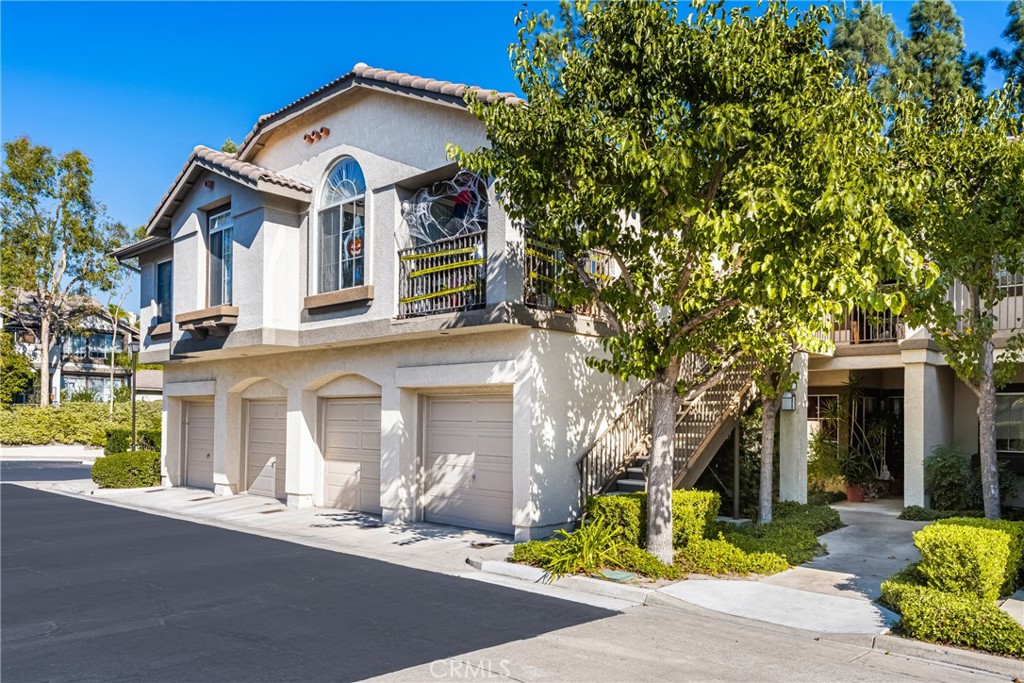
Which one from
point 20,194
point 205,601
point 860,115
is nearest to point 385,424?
point 205,601

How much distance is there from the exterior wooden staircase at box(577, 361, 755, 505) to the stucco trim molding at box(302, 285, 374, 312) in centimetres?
505

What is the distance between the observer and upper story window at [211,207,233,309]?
1828 cm

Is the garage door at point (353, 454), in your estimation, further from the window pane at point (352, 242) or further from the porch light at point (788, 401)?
the porch light at point (788, 401)

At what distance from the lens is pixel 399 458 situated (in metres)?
14.5

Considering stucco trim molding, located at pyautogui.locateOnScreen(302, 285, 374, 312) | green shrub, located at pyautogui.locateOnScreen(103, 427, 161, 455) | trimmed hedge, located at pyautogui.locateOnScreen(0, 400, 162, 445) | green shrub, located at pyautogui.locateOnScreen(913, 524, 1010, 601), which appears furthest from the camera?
trimmed hedge, located at pyautogui.locateOnScreen(0, 400, 162, 445)

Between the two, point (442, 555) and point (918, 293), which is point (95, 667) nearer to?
point (442, 555)

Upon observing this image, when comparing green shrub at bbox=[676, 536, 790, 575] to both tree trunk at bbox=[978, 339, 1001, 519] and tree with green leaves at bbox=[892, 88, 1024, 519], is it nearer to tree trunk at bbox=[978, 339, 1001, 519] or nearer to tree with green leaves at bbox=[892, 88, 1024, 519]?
tree trunk at bbox=[978, 339, 1001, 519]

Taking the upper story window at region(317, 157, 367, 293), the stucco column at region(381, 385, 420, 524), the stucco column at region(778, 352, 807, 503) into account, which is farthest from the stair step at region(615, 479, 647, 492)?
the upper story window at region(317, 157, 367, 293)

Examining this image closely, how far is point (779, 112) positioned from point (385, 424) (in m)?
8.95

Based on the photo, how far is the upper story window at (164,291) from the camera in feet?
A: 72.2

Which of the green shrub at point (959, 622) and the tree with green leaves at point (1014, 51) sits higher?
the tree with green leaves at point (1014, 51)

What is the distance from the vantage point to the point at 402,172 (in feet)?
47.4

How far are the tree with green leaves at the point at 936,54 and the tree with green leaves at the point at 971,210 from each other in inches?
445

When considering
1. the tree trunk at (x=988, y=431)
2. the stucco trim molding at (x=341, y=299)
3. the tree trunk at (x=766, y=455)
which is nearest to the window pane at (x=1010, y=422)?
the tree trunk at (x=988, y=431)
